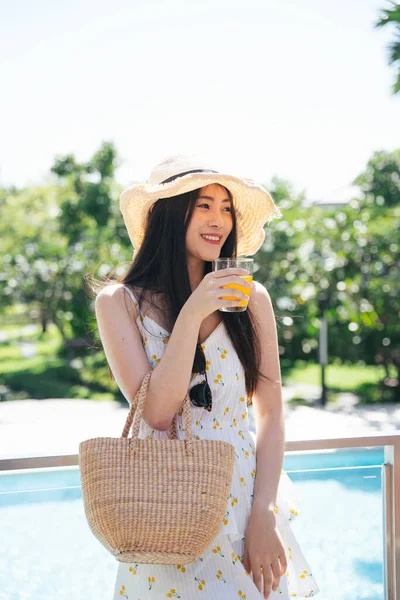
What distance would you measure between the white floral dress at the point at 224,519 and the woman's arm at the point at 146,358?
0.25ft

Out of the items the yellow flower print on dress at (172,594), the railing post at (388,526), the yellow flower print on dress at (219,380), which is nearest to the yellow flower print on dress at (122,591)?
the yellow flower print on dress at (172,594)

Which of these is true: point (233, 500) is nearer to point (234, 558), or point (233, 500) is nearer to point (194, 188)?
point (234, 558)

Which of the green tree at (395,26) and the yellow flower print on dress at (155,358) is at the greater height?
the green tree at (395,26)

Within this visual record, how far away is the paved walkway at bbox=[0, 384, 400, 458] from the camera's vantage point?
320 inches

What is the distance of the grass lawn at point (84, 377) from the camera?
11.9 metres

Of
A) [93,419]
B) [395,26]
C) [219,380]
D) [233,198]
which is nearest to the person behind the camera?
[219,380]

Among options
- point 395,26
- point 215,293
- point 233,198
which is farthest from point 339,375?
point 215,293

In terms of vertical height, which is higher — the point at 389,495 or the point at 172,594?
the point at 172,594

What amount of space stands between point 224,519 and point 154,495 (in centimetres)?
21

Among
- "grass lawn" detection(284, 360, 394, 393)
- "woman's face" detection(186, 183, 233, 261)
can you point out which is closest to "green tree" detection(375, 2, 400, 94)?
"woman's face" detection(186, 183, 233, 261)

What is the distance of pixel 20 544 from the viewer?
6.33 ft

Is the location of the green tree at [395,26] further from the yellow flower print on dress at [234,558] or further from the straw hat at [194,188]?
the yellow flower print on dress at [234,558]

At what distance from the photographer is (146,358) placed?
1.48 m

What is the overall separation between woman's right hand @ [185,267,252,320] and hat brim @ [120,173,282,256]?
0.27m
